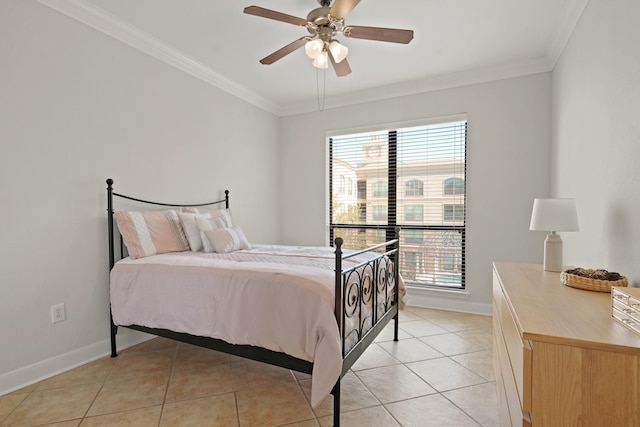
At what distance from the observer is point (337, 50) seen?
2.23m

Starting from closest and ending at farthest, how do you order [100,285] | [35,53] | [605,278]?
[605,278], [35,53], [100,285]

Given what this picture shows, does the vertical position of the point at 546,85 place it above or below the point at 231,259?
above

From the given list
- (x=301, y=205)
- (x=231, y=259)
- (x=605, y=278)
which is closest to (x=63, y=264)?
(x=231, y=259)

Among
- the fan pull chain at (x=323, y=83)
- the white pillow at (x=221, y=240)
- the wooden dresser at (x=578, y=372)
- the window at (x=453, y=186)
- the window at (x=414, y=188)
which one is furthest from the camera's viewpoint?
the window at (x=414, y=188)

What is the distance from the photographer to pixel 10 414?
5.87 ft

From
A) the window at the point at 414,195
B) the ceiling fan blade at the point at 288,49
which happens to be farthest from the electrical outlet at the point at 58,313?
the window at the point at 414,195

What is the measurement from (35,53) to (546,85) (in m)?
4.34

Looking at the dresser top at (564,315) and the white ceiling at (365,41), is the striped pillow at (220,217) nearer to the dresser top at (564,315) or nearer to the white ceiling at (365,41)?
the white ceiling at (365,41)

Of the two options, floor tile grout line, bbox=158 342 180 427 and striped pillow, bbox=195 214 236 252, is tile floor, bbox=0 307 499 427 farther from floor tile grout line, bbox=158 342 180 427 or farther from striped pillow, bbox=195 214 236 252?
striped pillow, bbox=195 214 236 252

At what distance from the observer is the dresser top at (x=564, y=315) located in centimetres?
88

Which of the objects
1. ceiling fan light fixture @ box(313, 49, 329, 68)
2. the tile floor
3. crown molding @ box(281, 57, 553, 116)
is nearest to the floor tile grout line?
the tile floor

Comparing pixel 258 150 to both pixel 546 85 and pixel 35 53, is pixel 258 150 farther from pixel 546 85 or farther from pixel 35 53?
pixel 546 85

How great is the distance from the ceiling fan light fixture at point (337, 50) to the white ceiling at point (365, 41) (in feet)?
1.34

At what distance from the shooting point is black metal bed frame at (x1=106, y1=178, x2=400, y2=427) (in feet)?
5.53
